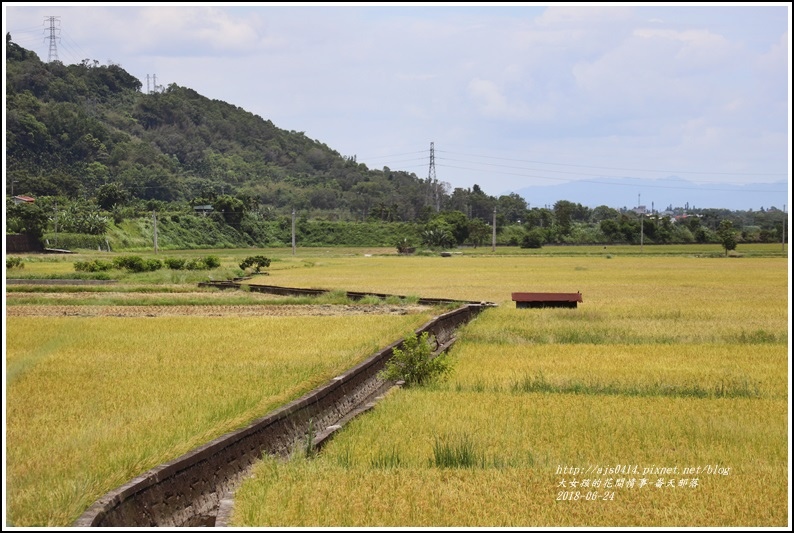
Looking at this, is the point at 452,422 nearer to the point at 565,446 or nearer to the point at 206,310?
the point at 565,446

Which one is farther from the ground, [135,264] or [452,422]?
[135,264]

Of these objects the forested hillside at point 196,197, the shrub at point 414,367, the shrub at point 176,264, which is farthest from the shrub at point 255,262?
the shrub at point 414,367

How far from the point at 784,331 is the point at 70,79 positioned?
186m

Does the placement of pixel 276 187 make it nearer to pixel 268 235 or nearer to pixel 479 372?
pixel 268 235

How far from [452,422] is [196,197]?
125894mm

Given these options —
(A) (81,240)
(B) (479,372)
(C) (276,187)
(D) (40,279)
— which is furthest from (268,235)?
(B) (479,372)

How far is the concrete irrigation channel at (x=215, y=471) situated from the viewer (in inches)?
260

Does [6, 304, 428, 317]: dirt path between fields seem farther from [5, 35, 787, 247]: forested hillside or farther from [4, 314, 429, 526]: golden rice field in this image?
[5, 35, 787, 247]: forested hillside

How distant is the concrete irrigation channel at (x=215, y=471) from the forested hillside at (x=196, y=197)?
58.4 m

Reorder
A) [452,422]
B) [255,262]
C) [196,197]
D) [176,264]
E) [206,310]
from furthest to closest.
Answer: [196,197]
[255,262]
[176,264]
[206,310]
[452,422]

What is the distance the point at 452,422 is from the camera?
10.2m

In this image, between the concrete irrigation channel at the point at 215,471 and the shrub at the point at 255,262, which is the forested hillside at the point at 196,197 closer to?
the shrub at the point at 255,262

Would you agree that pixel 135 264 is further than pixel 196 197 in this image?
No

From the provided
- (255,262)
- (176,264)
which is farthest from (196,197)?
(176,264)
